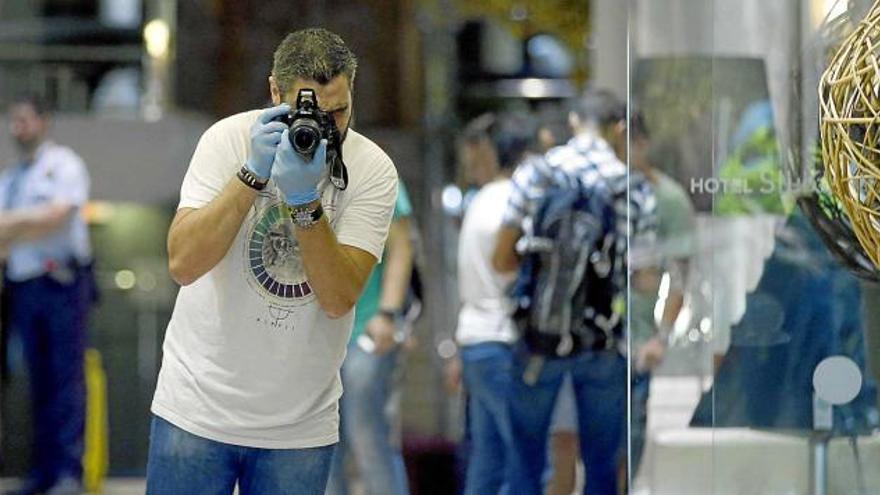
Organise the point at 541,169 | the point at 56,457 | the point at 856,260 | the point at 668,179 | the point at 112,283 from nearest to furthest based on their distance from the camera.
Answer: the point at 856,260, the point at 668,179, the point at 541,169, the point at 56,457, the point at 112,283

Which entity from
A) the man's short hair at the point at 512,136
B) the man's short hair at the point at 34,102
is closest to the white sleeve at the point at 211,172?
the man's short hair at the point at 512,136

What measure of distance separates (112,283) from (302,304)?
3.96m

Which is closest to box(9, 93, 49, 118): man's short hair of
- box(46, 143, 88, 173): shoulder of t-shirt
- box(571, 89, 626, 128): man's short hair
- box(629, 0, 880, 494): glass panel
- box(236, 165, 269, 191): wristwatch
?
box(46, 143, 88, 173): shoulder of t-shirt

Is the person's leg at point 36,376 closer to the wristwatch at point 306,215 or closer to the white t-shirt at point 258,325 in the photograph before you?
the white t-shirt at point 258,325

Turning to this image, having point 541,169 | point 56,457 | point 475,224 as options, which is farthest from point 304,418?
point 56,457

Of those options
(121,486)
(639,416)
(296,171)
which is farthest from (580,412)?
(296,171)

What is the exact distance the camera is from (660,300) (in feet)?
A: 14.8

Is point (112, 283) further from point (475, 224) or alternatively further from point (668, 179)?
point (668, 179)

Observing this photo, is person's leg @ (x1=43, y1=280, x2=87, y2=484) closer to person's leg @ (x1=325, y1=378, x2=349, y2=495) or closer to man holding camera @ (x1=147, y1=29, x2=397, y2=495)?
person's leg @ (x1=325, y1=378, x2=349, y2=495)

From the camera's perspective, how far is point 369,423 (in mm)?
5395

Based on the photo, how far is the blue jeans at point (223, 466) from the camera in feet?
10.4

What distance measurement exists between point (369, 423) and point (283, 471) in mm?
2217

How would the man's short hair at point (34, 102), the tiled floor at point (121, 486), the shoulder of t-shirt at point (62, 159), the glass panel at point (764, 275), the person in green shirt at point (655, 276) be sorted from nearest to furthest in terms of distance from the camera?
the glass panel at point (764, 275)
the person in green shirt at point (655, 276)
the tiled floor at point (121, 486)
the shoulder of t-shirt at point (62, 159)
the man's short hair at point (34, 102)

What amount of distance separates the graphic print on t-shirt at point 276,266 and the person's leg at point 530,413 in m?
2.30
